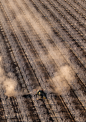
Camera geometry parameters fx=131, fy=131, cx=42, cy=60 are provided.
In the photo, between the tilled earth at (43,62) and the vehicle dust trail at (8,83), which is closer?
the tilled earth at (43,62)

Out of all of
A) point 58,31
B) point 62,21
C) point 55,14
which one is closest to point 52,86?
point 58,31

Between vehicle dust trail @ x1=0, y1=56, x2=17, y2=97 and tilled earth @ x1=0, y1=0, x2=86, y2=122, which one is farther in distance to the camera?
vehicle dust trail @ x1=0, y1=56, x2=17, y2=97

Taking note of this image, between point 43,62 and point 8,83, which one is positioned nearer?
point 8,83

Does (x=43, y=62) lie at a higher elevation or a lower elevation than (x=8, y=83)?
higher

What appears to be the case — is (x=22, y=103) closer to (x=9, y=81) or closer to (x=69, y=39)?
(x=9, y=81)
